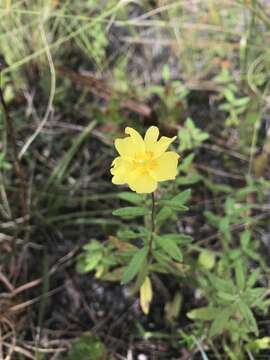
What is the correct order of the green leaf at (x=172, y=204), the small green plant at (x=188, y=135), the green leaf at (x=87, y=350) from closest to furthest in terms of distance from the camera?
1. the green leaf at (x=172, y=204)
2. the green leaf at (x=87, y=350)
3. the small green plant at (x=188, y=135)

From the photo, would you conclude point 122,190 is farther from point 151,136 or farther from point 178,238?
point 151,136

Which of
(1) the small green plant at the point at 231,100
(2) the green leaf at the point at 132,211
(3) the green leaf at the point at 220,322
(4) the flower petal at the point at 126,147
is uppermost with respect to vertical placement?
(1) the small green plant at the point at 231,100

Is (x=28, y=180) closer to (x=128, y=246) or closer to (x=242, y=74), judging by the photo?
(x=128, y=246)

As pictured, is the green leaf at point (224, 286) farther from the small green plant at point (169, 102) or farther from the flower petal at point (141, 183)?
the small green plant at point (169, 102)

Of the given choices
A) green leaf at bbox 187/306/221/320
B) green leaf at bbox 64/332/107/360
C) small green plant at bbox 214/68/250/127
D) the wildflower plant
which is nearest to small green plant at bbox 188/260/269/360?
green leaf at bbox 187/306/221/320

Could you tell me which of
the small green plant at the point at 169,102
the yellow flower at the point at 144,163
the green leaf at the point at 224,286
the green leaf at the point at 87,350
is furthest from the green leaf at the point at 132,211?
the small green plant at the point at 169,102

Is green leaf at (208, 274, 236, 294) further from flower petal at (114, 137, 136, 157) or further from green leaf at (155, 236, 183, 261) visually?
flower petal at (114, 137, 136, 157)

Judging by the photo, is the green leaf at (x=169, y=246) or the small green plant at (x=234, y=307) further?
the small green plant at (x=234, y=307)


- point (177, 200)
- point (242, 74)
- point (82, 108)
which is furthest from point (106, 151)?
point (177, 200)
